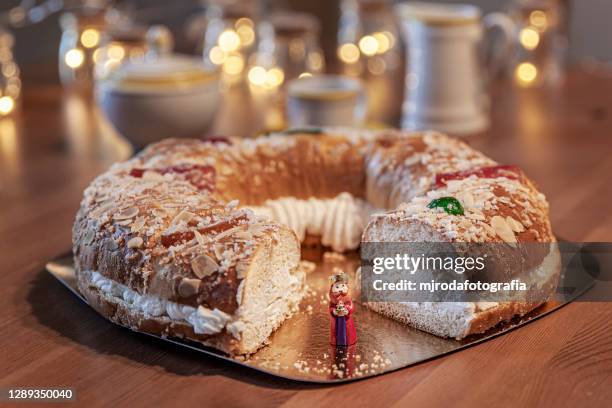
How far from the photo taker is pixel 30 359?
1.50 meters

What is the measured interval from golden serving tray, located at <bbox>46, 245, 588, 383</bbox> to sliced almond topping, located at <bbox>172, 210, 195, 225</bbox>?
0.22 metres

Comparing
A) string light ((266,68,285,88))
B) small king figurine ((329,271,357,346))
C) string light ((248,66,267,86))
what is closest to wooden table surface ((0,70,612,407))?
small king figurine ((329,271,357,346))

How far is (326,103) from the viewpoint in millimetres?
2543

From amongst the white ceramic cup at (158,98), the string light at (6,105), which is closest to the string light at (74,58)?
the string light at (6,105)

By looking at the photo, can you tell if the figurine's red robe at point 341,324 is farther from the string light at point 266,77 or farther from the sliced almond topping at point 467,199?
the string light at point 266,77

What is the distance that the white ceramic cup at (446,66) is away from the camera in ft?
8.67

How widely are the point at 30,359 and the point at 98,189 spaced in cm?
40

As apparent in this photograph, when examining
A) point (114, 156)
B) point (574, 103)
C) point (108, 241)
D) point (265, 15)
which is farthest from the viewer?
point (265, 15)

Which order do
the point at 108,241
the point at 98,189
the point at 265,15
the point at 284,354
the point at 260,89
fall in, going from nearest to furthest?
1. the point at 284,354
2. the point at 108,241
3. the point at 98,189
4. the point at 260,89
5. the point at 265,15

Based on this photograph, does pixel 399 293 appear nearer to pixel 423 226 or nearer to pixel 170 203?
pixel 423 226

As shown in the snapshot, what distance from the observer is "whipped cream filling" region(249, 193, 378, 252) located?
6.35ft

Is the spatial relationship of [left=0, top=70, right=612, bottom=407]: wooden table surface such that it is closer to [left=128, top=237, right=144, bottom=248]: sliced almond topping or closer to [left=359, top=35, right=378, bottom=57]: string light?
[left=128, top=237, right=144, bottom=248]: sliced almond topping

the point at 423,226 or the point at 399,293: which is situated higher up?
the point at 423,226

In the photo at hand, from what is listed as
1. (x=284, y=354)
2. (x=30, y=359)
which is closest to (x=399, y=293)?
(x=284, y=354)
